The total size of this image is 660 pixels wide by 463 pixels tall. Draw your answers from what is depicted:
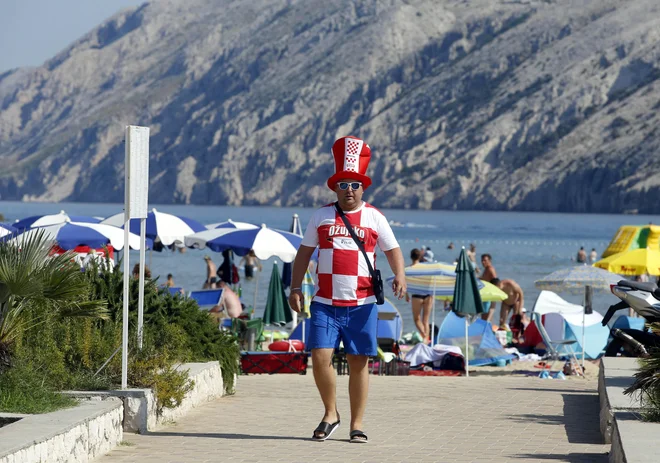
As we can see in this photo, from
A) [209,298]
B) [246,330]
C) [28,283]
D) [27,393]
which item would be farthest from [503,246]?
[27,393]

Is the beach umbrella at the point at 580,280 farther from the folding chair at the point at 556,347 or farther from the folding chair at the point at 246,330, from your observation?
the folding chair at the point at 246,330

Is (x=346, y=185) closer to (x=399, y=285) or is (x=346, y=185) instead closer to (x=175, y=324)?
(x=399, y=285)

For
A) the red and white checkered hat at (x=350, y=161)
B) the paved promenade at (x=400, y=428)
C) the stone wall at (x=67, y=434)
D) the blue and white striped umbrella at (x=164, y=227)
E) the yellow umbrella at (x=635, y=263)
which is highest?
the blue and white striped umbrella at (x=164, y=227)

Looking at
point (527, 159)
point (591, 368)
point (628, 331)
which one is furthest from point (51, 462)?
point (527, 159)

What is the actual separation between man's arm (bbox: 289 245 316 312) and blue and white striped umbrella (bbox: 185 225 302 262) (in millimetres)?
9533

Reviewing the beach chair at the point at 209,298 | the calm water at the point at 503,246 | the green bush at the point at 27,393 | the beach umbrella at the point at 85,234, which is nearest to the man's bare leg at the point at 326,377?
the green bush at the point at 27,393

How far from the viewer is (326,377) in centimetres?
658

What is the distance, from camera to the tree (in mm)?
6504

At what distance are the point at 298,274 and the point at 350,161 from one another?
0.74m

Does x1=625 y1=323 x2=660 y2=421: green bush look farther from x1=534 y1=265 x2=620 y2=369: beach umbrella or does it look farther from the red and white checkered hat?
x1=534 y1=265 x2=620 y2=369: beach umbrella

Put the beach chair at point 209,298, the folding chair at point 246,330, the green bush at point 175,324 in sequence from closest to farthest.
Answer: the green bush at point 175,324 < the folding chair at point 246,330 < the beach chair at point 209,298

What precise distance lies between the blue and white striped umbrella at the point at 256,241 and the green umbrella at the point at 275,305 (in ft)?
1.81

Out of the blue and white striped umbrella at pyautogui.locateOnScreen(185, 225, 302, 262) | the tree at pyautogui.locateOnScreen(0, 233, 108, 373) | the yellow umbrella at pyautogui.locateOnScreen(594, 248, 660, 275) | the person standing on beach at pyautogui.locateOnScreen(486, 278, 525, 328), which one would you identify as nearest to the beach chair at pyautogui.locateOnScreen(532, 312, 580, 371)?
the yellow umbrella at pyautogui.locateOnScreen(594, 248, 660, 275)

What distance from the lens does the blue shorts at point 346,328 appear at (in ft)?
21.4
